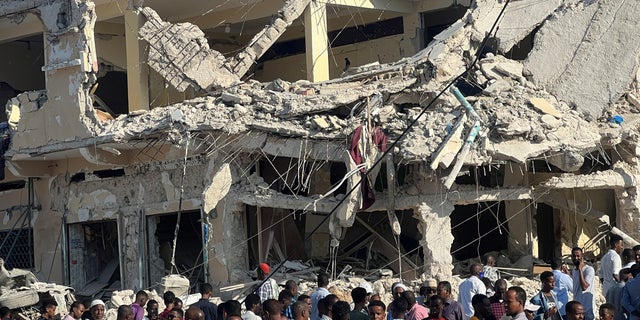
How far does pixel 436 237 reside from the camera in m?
17.8

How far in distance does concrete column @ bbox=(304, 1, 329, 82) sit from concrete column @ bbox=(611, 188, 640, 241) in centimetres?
545

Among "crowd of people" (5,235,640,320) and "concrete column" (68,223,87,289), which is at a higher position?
"concrete column" (68,223,87,289)

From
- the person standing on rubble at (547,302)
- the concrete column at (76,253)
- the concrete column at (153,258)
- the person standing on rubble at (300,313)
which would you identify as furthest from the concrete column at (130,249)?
the person standing on rubble at (300,313)

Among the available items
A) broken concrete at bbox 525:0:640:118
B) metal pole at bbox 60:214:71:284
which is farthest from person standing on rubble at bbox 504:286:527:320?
metal pole at bbox 60:214:71:284

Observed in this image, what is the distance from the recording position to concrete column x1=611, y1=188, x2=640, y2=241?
19.0m

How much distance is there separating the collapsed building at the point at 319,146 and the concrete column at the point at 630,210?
0.08ft

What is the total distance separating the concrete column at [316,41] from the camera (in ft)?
71.2

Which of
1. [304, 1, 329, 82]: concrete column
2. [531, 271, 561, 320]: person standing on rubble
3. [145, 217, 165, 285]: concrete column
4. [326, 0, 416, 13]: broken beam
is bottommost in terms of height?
[531, 271, 561, 320]: person standing on rubble

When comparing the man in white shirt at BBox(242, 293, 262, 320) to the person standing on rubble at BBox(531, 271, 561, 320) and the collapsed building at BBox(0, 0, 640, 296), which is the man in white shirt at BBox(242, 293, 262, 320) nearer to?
the person standing on rubble at BBox(531, 271, 561, 320)

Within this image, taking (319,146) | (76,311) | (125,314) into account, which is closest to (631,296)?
(125,314)

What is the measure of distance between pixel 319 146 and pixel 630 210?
470 cm

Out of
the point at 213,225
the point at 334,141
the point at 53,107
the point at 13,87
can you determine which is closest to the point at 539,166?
the point at 334,141

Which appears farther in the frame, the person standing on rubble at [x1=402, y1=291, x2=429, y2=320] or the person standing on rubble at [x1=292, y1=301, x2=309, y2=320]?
the person standing on rubble at [x1=402, y1=291, x2=429, y2=320]

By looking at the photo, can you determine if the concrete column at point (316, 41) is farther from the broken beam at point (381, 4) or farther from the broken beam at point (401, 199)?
the broken beam at point (401, 199)
